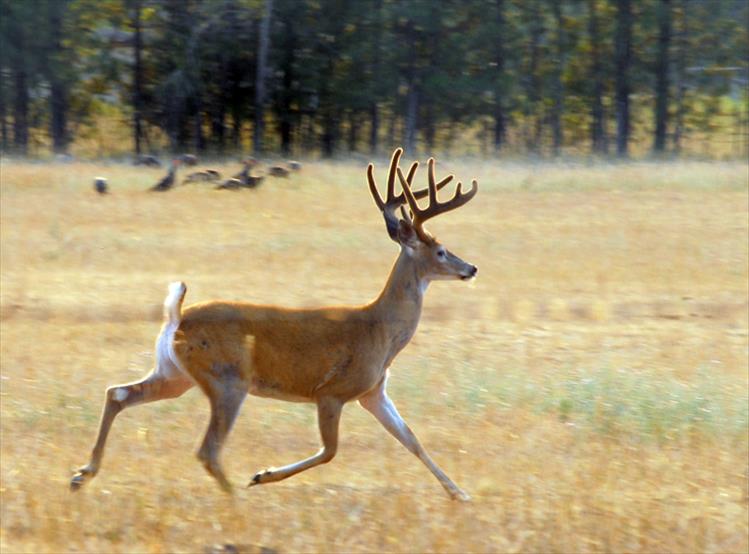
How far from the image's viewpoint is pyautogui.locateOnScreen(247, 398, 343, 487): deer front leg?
6.82 metres

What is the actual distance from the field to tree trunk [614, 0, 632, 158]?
18.7 metres

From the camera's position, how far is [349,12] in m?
37.7

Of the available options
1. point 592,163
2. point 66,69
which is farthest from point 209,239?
point 66,69

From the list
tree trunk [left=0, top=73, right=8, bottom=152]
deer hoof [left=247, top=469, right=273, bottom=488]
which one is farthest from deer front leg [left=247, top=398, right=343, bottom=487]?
tree trunk [left=0, top=73, right=8, bottom=152]

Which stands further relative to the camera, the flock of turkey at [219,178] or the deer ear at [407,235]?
the flock of turkey at [219,178]

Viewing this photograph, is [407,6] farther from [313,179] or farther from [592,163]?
[313,179]

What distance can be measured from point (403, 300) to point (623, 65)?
1422 inches

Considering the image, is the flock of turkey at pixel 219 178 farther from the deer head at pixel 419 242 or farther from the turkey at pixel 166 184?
the deer head at pixel 419 242

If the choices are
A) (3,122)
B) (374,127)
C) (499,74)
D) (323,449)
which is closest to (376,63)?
(374,127)

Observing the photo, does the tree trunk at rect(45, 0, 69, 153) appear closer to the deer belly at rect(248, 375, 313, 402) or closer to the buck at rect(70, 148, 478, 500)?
the buck at rect(70, 148, 478, 500)

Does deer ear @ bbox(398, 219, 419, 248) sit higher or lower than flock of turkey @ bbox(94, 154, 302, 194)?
higher

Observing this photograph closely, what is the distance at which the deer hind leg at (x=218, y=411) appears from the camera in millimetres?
6758

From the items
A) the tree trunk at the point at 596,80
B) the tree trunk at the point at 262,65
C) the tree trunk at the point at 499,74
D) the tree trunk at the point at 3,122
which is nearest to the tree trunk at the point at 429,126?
the tree trunk at the point at 499,74

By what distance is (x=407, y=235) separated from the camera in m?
7.79
